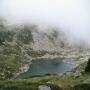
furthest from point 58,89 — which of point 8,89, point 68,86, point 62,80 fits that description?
point 8,89

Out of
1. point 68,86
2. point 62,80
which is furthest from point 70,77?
point 68,86

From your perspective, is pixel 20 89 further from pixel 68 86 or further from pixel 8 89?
pixel 68 86

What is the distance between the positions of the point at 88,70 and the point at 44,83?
15526 millimetres

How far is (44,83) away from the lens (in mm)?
66312

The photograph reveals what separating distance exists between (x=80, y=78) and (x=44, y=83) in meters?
10.6

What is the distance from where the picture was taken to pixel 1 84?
225 ft

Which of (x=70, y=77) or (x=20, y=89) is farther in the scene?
(x=70, y=77)

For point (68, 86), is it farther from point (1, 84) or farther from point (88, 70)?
point (1, 84)


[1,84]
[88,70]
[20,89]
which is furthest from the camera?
[88,70]

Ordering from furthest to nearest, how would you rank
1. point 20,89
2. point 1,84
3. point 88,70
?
1. point 88,70
2. point 1,84
3. point 20,89

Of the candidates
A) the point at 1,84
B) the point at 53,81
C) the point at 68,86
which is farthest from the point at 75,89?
the point at 1,84

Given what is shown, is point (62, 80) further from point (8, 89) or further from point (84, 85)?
point (8, 89)

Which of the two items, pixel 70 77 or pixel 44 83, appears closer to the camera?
pixel 44 83

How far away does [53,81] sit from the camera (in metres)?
70.0
